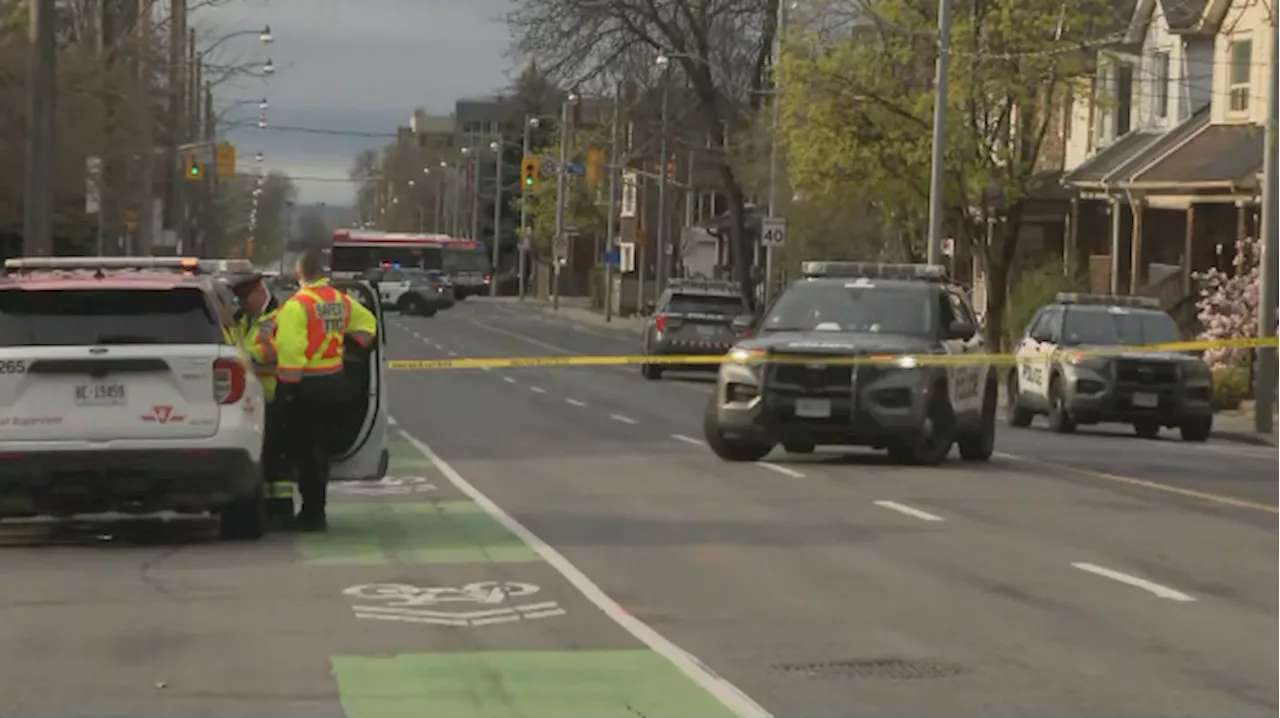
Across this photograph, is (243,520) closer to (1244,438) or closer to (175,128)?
(1244,438)

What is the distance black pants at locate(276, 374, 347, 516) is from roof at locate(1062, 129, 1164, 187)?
125ft

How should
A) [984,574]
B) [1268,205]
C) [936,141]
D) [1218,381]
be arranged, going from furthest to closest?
[936,141]
[1218,381]
[1268,205]
[984,574]

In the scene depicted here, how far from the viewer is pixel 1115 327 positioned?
33469mm

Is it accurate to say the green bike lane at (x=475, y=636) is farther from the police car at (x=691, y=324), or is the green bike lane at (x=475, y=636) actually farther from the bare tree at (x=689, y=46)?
the bare tree at (x=689, y=46)

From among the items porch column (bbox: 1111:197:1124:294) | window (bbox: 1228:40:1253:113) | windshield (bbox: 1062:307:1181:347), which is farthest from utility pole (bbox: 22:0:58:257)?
porch column (bbox: 1111:197:1124:294)

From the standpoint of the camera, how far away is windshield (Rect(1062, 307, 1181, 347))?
109 feet

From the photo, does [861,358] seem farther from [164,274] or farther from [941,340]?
[164,274]

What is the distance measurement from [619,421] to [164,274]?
52.5 ft

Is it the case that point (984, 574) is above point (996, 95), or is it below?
below

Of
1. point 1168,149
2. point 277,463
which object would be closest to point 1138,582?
point 277,463

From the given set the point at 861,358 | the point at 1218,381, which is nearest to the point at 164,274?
the point at 861,358

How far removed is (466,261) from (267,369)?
329ft

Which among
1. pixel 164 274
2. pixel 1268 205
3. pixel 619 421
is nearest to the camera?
pixel 164 274

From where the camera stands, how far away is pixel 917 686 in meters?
10.5
